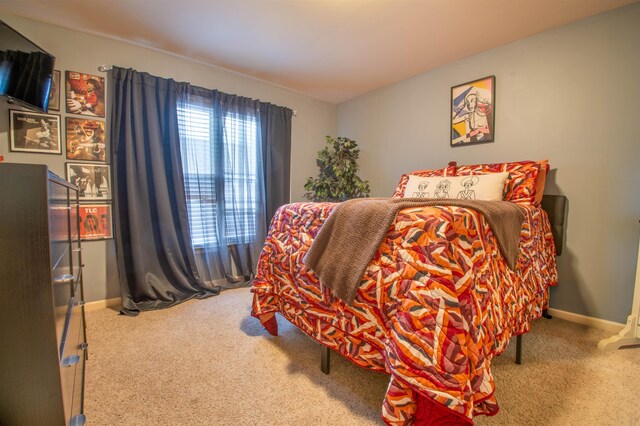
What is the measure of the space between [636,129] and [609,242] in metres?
0.76

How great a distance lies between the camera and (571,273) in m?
2.05

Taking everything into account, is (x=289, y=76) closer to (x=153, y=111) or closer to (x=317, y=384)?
(x=153, y=111)

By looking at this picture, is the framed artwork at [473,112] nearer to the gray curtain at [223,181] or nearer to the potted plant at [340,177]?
the potted plant at [340,177]

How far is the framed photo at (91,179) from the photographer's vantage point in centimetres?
210

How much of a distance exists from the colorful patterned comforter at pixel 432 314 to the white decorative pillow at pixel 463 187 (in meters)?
0.77

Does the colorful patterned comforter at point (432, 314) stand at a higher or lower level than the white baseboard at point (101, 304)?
higher

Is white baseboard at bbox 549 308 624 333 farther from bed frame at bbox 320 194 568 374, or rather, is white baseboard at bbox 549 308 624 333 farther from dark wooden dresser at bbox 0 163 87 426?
dark wooden dresser at bbox 0 163 87 426

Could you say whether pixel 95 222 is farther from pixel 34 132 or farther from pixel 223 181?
pixel 223 181

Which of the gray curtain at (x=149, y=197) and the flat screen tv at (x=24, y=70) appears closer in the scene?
the flat screen tv at (x=24, y=70)

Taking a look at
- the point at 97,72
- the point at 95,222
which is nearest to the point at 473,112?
the point at 97,72

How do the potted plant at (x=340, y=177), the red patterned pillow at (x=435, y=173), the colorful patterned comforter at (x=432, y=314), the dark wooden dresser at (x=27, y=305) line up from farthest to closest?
the potted plant at (x=340, y=177) < the red patterned pillow at (x=435, y=173) < the colorful patterned comforter at (x=432, y=314) < the dark wooden dresser at (x=27, y=305)

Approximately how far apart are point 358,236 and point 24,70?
2364 millimetres

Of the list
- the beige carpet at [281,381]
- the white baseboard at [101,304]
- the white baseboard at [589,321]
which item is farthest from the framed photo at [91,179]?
the white baseboard at [589,321]

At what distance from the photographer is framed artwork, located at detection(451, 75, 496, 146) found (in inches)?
93.9
